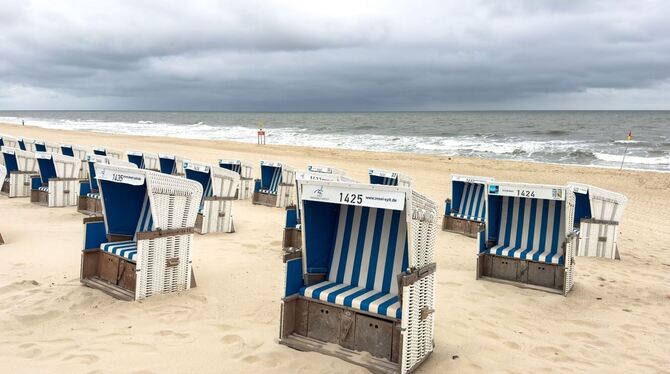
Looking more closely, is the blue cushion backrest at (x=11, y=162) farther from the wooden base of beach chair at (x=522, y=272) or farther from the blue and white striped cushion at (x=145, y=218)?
the wooden base of beach chair at (x=522, y=272)

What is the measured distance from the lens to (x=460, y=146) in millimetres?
40500

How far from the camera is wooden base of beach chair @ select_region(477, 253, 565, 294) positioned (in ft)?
22.2

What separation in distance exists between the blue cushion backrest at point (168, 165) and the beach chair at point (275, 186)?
6.78ft

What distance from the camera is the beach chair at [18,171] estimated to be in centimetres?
1242

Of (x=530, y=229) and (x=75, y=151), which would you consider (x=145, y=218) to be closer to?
(x=530, y=229)

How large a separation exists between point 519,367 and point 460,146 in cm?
3732

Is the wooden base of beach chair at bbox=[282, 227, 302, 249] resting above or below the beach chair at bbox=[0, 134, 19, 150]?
below

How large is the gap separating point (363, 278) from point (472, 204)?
20.6 feet

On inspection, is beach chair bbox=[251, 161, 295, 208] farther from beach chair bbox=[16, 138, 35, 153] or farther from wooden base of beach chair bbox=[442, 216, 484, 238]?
beach chair bbox=[16, 138, 35, 153]

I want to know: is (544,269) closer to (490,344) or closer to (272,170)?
(490,344)

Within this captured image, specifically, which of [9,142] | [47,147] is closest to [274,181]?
[47,147]

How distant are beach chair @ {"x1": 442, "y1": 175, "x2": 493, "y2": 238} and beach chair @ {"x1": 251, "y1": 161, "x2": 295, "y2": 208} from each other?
3.74 metres

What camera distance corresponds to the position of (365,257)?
191 inches

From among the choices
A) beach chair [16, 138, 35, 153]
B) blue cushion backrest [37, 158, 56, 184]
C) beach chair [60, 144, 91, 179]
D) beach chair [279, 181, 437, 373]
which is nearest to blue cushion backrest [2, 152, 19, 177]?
beach chair [60, 144, 91, 179]
